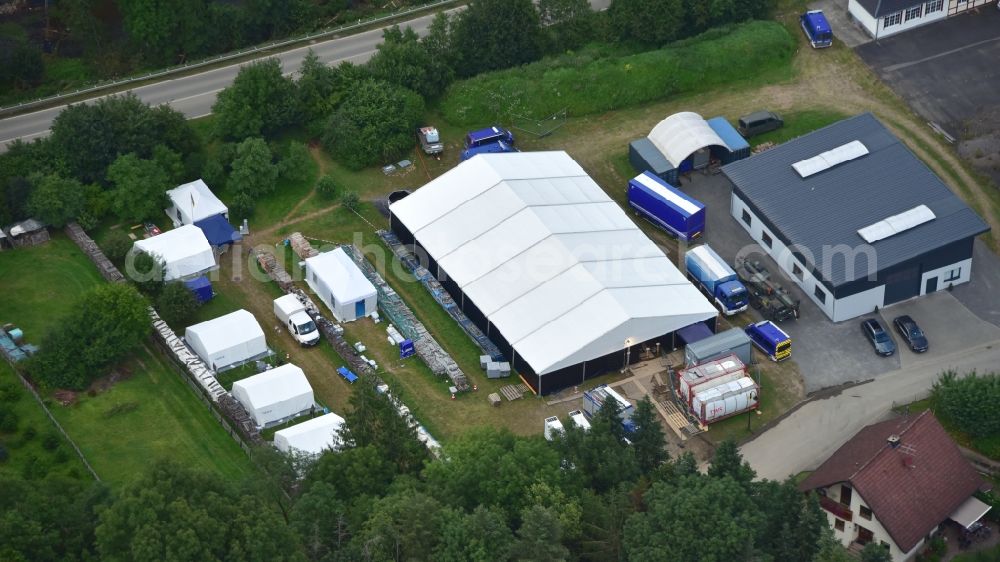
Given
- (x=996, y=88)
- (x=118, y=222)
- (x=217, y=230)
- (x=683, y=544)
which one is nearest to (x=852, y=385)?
(x=683, y=544)

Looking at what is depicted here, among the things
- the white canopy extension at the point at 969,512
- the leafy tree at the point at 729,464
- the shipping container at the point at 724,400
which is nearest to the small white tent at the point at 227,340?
the shipping container at the point at 724,400

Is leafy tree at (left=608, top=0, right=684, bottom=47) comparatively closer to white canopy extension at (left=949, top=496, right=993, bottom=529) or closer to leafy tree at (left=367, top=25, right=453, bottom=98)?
leafy tree at (left=367, top=25, right=453, bottom=98)

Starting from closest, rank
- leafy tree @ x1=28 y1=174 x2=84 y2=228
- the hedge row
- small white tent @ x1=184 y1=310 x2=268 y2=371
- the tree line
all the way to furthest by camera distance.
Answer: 1. the tree line
2. small white tent @ x1=184 y1=310 x2=268 y2=371
3. leafy tree @ x1=28 y1=174 x2=84 y2=228
4. the hedge row

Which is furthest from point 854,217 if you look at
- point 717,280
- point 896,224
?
point 717,280

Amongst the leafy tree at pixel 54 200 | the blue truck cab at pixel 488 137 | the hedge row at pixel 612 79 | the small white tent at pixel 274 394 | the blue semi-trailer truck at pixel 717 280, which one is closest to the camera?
the small white tent at pixel 274 394

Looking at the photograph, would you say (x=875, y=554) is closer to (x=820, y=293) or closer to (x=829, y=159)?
(x=820, y=293)

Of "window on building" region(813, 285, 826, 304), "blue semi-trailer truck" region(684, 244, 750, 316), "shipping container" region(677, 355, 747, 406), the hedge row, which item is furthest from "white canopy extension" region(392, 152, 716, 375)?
the hedge row

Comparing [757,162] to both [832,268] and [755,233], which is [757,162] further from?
[832,268]

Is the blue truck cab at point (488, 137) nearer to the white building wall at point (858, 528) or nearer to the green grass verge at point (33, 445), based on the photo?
the green grass verge at point (33, 445)
